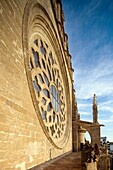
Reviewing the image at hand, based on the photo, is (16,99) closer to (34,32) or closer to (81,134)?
(34,32)

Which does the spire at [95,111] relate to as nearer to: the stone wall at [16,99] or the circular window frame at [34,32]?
the circular window frame at [34,32]

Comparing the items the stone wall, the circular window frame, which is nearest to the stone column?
the circular window frame

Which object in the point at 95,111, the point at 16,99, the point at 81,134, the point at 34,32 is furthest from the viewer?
the point at 95,111

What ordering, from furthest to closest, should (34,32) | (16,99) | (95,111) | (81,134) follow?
(95,111) → (81,134) → (34,32) → (16,99)

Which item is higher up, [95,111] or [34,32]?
[34,32]

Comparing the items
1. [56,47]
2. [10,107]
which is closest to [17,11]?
[10,107]

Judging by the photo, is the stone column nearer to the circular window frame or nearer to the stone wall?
the circular window frame

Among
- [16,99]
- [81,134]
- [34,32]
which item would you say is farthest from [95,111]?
[16,99]

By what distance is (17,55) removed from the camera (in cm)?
439

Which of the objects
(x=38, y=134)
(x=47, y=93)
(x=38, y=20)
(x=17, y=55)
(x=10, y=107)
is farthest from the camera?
(x=47, y=93)

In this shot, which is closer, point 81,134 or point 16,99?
point 16,99

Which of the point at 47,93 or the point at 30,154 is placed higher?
the point at 47,93

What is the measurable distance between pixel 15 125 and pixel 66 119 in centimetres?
1022

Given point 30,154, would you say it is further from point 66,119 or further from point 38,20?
point 66,119
